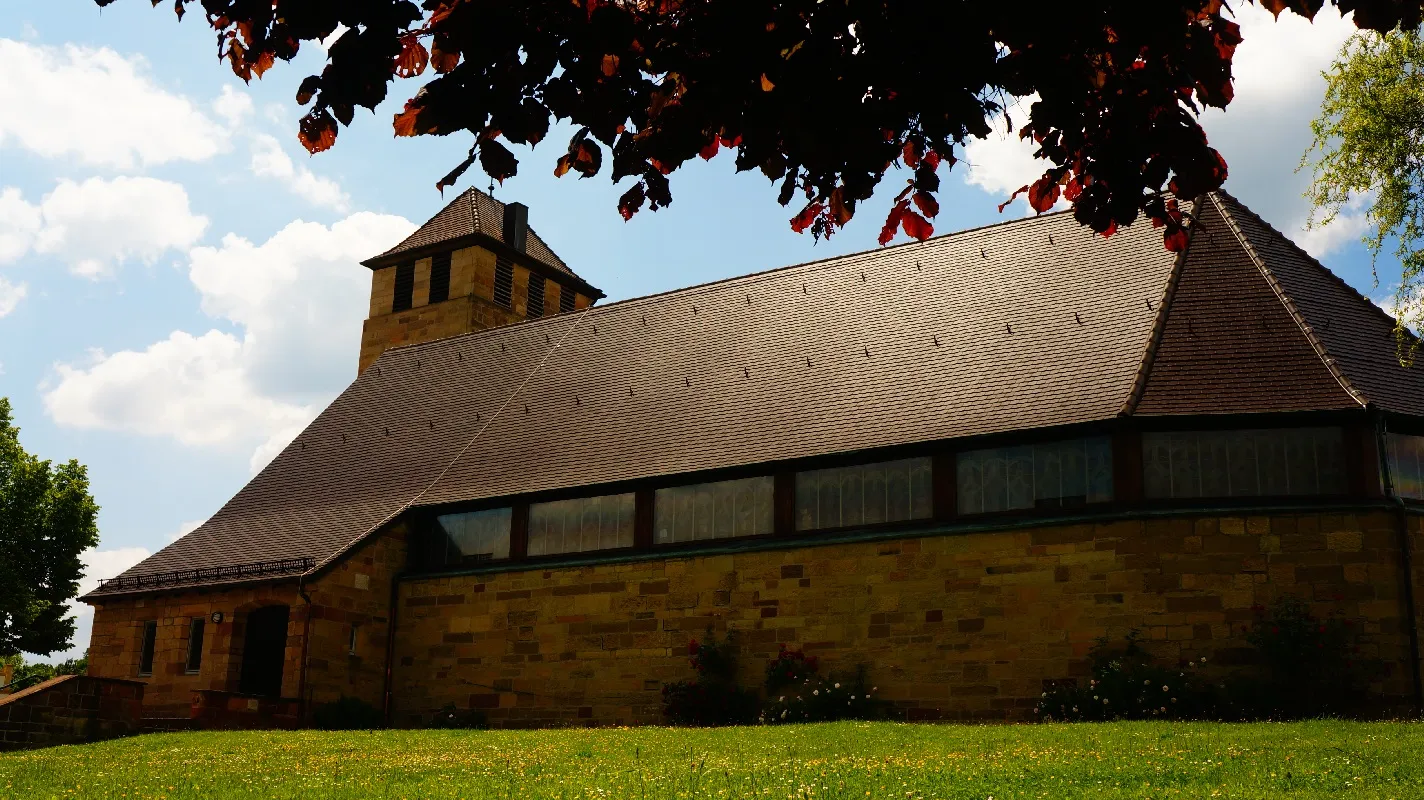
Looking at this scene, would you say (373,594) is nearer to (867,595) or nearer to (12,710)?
(12,710)

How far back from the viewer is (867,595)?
2109cm

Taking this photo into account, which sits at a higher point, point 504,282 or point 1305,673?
point 504,282

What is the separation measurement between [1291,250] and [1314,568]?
22.8 ft

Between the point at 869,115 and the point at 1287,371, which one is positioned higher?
the point at 1287,371

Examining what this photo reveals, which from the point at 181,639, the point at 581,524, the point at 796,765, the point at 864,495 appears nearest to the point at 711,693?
the point at 864,495

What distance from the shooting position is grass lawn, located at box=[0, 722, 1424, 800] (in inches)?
420

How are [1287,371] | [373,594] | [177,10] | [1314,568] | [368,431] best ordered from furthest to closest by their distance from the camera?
[368,431]
[373,594]
[1287,371]
[1314,568]
[177,10]

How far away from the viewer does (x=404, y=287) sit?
A: 135 feet

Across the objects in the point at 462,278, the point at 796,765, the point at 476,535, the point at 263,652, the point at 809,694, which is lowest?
the point at 796,765

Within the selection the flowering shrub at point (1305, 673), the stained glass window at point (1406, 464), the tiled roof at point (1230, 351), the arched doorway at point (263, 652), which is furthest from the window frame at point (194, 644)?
the stained glass window at point (1406, 464)

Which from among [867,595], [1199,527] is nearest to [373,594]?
[867,595]

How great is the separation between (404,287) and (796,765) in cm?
3075

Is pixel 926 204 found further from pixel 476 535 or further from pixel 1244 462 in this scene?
pixel 476 535

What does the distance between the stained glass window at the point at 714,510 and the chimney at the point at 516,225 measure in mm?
18835
